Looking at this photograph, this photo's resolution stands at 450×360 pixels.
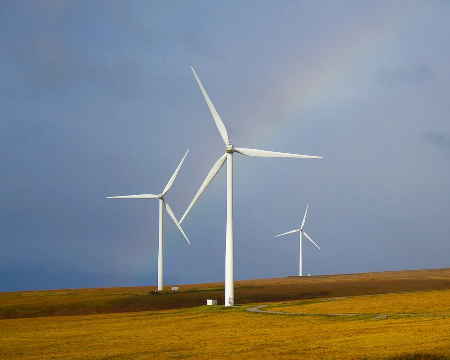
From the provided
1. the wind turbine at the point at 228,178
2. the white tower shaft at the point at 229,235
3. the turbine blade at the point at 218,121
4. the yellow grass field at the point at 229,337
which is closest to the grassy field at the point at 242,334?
the yellow grass field at the point at 229,337

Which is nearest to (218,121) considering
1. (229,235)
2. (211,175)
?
(211,175)

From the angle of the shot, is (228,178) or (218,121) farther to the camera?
(218,121)

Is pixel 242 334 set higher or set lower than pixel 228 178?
lower

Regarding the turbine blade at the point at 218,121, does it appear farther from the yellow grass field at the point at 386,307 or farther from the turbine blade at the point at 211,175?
the yellow grass field at the point at 386,307

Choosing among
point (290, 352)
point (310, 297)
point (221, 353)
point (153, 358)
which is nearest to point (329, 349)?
point (290, 352)

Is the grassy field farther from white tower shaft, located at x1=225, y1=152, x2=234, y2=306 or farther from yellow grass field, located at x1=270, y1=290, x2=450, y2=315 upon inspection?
white tower shaft, located at x1=225, y1=152, x2=234, y2=306

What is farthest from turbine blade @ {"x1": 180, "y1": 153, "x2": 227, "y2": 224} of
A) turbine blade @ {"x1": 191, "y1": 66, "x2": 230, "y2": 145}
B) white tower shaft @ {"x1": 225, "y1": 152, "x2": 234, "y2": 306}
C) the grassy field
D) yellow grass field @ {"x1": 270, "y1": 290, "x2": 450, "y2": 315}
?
yellow grass field @ {"x1": 270, "y1": 290, "x2": 450, "y2": 315}

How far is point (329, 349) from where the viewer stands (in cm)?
4291

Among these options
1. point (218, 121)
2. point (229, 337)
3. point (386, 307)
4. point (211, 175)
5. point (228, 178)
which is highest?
point (218, 121)

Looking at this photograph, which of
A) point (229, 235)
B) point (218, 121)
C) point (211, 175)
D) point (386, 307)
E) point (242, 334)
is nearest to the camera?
point (242, 334)

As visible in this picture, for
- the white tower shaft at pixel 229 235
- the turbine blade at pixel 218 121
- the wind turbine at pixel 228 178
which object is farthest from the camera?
the turbine blade at pixel 218 121

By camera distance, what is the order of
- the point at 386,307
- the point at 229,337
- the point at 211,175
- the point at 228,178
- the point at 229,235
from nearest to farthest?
the point at 229,337, the point at 386,307, the point at 229,235, the point at 228,178, the point at 211,175

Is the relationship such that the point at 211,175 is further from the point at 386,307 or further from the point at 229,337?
the point at 229,337

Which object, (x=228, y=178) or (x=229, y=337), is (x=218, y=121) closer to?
(x=228, y=178)
